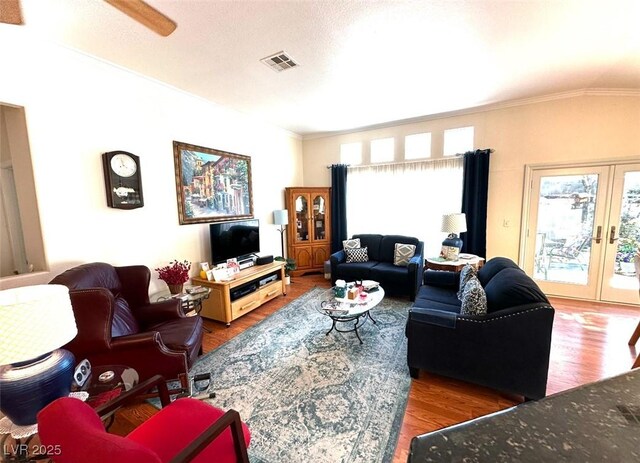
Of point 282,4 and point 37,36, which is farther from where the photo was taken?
point 37,36

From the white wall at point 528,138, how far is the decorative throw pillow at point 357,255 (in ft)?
3.99

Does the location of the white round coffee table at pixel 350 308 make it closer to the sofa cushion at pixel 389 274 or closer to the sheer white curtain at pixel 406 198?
the sofa cushion at pixel 389 274

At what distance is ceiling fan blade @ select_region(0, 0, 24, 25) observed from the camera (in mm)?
1363

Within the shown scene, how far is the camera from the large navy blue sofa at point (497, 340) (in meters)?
1.69

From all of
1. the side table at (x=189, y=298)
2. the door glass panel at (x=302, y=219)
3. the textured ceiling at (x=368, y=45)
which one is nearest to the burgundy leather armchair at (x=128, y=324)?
the side table at (x=189, y=298)

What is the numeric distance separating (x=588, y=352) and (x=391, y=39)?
11.1 ft

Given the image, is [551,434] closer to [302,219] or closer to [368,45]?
[368,45]

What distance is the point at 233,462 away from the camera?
107cm

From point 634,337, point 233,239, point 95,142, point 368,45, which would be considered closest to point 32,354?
point 95,142

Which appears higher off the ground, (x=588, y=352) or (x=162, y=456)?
(x=162, y=456)

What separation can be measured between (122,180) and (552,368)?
433 centimetres

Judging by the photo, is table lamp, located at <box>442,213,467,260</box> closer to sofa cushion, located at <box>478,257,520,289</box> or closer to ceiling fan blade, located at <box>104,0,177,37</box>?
sofa cushion, located at <box>478,257,520,289</box>

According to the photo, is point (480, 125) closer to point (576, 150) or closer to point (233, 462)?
point (576, 150)

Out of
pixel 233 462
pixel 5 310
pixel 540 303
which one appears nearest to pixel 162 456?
pixel 233 462
